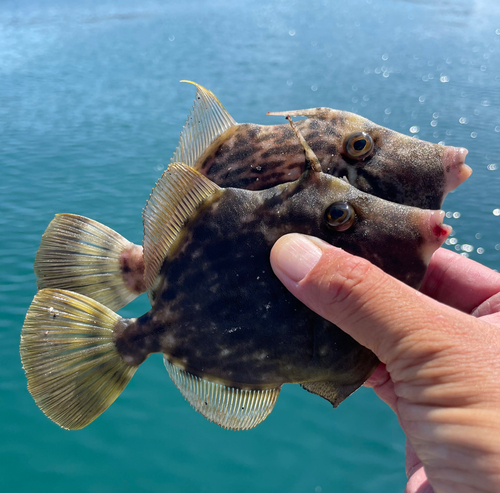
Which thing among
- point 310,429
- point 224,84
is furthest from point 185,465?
point 224,84

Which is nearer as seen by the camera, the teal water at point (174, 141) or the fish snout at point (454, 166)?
the fish snout at point (454, 166)

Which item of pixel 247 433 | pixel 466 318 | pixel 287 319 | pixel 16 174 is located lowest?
A: pixel 247 433

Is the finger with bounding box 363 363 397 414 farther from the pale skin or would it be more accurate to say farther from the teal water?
the teal water

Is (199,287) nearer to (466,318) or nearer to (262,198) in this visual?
(262,198)

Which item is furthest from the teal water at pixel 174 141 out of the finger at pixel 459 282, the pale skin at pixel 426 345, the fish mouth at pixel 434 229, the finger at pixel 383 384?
the fish mouth at pixel 434 229

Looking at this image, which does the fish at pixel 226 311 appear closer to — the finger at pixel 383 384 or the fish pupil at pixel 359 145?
the fish pupil at pixel 359 145
